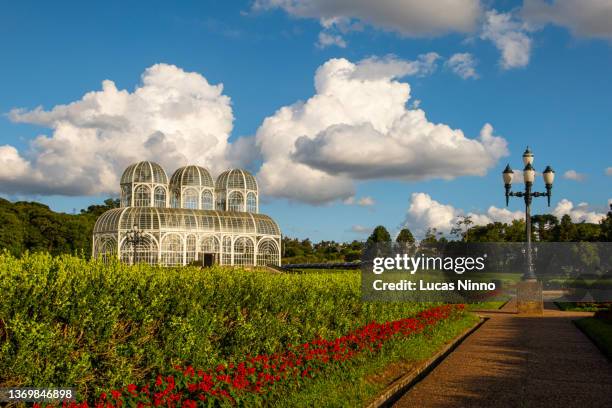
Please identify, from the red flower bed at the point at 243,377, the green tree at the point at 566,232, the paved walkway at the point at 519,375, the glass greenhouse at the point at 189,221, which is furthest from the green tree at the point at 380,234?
the red flower bed at the point at 243,377

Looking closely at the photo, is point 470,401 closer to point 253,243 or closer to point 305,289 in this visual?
point 305,289

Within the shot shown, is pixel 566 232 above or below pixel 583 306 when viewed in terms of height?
above

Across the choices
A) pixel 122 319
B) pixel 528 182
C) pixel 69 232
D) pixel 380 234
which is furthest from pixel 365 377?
pixel 380 234

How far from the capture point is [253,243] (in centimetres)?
5775

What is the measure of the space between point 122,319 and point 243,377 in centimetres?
179

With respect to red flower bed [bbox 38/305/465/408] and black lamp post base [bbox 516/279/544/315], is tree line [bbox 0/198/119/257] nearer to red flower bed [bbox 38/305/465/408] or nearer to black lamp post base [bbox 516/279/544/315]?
black lamp post base [bbox 516/279/544/315]

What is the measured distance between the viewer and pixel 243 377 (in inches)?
290

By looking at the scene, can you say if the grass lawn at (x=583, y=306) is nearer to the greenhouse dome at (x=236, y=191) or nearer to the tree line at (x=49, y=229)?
the greenhouse dome at (x=236, y=191)

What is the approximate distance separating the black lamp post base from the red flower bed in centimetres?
1203

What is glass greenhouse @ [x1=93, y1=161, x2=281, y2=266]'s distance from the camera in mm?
51938

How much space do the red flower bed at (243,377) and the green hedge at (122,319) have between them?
40cm

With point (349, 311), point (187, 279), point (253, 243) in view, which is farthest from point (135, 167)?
point (187, 279)

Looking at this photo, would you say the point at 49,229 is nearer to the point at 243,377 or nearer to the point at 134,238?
the point at 134,238

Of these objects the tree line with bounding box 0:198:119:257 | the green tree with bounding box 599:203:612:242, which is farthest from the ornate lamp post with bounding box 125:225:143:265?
the green tree with bounding box 599:203:612:242
